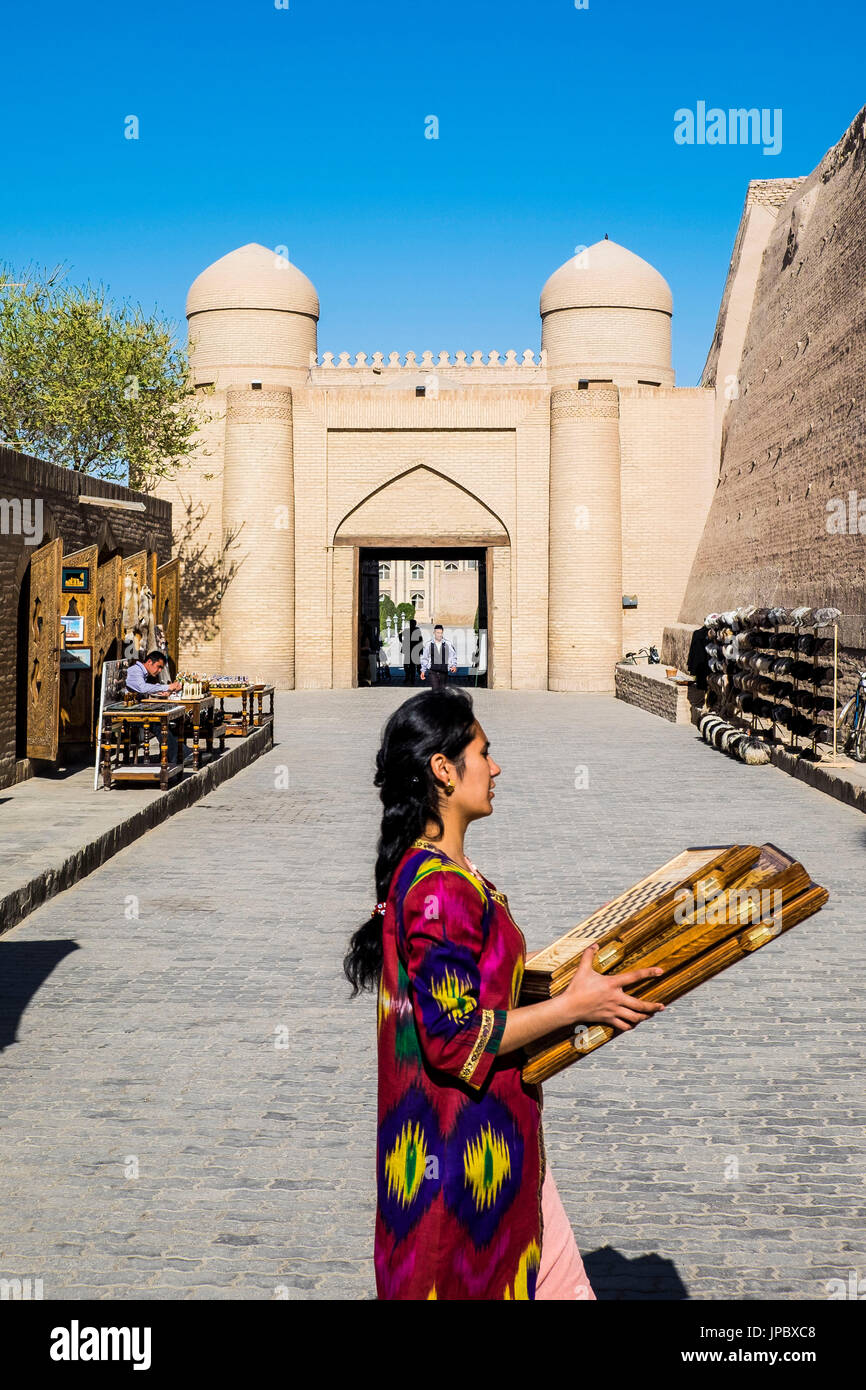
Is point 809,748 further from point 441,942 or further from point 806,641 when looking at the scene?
point 441,942

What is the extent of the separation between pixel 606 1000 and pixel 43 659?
1184cm

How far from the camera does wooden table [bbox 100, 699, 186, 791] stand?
40.3 feet

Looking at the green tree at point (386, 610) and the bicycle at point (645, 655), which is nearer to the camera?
the bicycle at point (645, 655)

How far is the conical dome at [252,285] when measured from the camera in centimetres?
3150

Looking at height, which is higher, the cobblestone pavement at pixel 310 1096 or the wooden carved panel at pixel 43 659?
the wooden carved panel at pixel 43 659

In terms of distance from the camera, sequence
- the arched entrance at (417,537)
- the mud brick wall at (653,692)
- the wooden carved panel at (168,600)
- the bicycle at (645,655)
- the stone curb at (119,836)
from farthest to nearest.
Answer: the arched entrance at (417,537)
the bicycle at (645,655)
the mud brick wall at (653,692)
the wooden carved panel at (168,600)
the stone curb at (119,836)

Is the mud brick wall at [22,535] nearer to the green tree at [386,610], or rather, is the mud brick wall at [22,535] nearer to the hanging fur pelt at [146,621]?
the hanging fur pelt at [146,621]

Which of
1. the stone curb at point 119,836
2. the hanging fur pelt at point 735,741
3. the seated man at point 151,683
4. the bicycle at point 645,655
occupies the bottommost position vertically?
the stone curb at point 119,836

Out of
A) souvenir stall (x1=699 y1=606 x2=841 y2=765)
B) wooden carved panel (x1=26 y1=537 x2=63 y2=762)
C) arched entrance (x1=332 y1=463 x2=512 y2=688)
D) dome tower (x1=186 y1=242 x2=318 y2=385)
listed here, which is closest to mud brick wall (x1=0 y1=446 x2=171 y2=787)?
wooden carved panel (x1=26 y1=537 x2=63 y2=762)

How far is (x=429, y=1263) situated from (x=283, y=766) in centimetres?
1343

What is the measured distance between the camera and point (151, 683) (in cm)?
1388

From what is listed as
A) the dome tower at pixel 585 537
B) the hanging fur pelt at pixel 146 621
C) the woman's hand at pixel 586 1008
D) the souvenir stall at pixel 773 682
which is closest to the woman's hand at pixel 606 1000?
the woman's hand at pixel 586 1008

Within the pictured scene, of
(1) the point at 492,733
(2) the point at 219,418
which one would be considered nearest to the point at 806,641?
(1) the point at 492,733

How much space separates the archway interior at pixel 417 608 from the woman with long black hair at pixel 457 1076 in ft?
81.0
